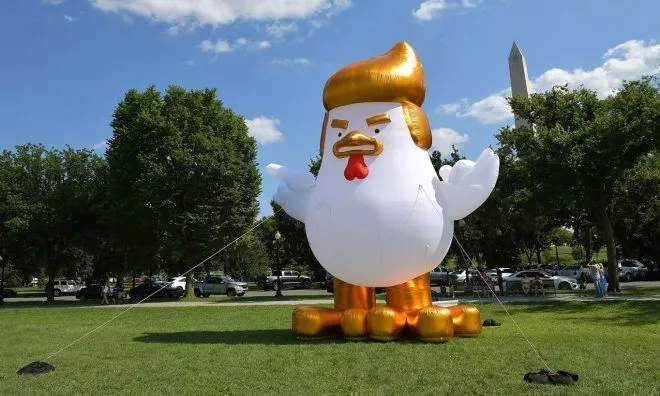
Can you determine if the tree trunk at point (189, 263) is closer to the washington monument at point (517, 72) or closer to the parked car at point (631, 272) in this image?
the washington monument at point (517, 72)

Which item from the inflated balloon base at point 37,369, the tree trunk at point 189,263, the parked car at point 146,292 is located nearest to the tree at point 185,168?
the tree trunk at point 189,263

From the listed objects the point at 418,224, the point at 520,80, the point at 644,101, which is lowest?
the point at 418,224

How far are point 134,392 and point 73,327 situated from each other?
34.0 ft

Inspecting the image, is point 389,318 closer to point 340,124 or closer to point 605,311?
point 340,124

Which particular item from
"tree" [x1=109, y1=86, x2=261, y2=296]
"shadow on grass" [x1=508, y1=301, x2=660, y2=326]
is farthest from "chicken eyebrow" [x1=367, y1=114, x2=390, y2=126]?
"tree" [x1=109, y1=86, x2=261, y2=296]

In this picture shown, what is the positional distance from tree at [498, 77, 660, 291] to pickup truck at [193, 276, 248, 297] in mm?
19958

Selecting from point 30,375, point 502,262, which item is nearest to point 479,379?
point 30,375

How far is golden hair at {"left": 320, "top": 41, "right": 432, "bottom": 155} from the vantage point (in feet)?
33.8

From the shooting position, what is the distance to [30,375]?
8.53 metres

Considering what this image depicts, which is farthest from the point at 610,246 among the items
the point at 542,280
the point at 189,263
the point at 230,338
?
the point at 189,263

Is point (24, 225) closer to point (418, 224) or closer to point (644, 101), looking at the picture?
point (418, 224)

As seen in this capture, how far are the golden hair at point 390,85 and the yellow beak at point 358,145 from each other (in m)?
0.83

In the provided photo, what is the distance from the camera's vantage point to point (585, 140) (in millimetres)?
21094

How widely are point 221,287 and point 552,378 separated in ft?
104
